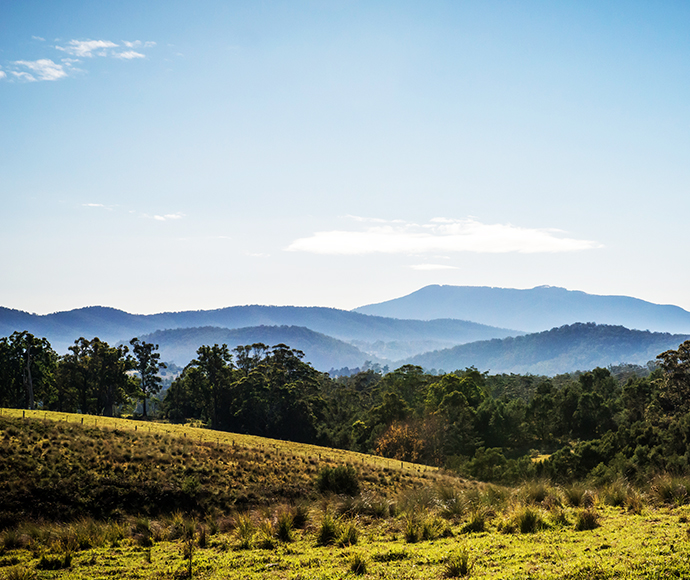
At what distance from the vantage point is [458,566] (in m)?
8.29

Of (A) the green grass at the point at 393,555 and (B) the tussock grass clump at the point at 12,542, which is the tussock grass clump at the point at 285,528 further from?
(B) the tussock grass clump at the point at 12,542

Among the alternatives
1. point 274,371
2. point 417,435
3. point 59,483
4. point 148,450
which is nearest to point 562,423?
point 417,435

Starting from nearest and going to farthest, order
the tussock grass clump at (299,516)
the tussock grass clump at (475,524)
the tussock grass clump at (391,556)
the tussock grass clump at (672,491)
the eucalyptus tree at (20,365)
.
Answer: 1. the tussock grass clump at (391,556)
2. the tussock grass clump at (475,524)
3. the tussock grass clump at (672,491)
4. the tussock grass clump at (299,516)
5. the eucalyptus tree at (20,365)

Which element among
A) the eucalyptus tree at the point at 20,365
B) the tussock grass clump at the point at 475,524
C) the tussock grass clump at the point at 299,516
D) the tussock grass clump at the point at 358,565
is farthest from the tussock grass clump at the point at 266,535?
the eucalyptus tree at the point at 20,365

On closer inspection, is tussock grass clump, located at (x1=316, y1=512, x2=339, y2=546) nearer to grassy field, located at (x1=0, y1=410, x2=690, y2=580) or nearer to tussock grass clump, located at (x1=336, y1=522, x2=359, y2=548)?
grassy field, located at (x1=0, y1=410, x2=690, y2=580)

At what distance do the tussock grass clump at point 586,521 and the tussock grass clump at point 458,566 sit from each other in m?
3.14

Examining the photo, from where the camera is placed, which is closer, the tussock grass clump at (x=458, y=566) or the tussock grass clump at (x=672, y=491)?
the tussock grass clump at (x=458, y=566)

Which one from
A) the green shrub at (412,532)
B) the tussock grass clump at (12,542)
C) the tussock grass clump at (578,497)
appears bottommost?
the tussock grass clump at (12,542)

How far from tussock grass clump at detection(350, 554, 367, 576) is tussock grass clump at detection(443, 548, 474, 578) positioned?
1.43m

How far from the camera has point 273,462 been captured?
31.1 metres

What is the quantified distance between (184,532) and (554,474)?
1392 inches

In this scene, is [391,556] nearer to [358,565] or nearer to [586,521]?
[358,565]

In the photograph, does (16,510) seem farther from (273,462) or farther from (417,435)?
(417,435)

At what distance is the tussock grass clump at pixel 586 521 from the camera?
10289mm
